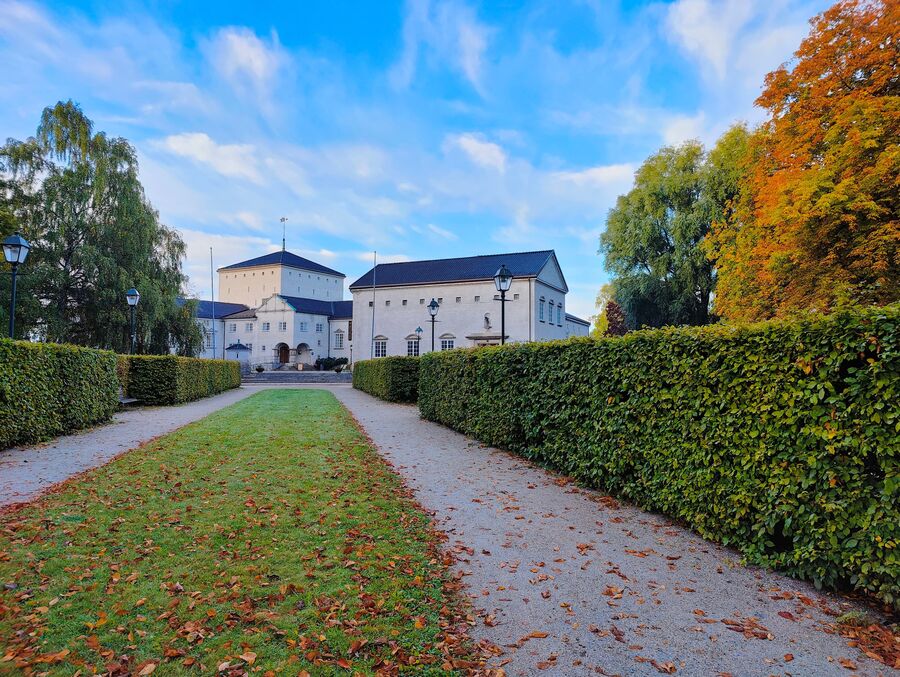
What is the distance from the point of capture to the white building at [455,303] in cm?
4106

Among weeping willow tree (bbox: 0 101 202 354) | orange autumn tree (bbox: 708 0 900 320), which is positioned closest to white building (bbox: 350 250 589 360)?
weeping willow tree (bbox: 0 101 202 354)

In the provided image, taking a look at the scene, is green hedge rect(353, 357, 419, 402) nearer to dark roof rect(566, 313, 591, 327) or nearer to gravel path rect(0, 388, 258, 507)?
gravel path rect(0, 388, 258, 507)

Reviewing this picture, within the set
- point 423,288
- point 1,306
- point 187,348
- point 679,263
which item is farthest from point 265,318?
point 679,263

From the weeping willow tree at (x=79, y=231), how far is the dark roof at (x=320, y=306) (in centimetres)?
3493

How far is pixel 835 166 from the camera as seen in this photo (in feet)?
46.2

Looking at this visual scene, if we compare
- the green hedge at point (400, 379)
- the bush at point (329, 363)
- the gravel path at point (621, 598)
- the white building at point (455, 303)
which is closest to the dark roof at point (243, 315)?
the bush at point (329, 363)

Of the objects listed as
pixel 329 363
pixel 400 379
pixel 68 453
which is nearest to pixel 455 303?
pixel 329 363

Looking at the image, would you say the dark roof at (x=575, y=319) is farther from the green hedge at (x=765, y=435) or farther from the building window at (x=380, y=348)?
the green hedge at (x=765, y=435)

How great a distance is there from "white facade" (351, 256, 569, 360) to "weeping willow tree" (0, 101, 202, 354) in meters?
22.6

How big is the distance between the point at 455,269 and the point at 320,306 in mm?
26767

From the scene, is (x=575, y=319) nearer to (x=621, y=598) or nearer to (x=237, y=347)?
(x=237, y=347)

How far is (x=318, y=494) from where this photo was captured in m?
5.92

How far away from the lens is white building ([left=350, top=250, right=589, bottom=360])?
41.1 m

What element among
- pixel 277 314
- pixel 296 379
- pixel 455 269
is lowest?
pixel 296 379
